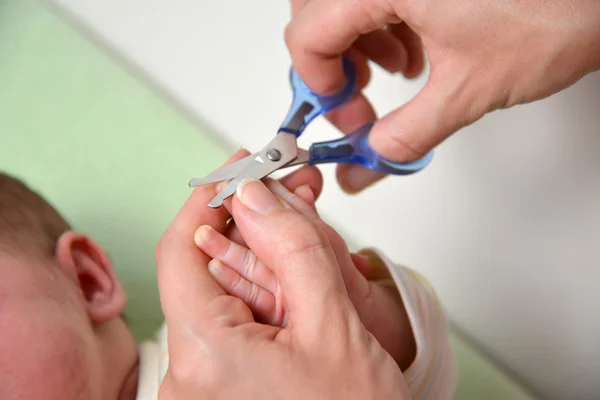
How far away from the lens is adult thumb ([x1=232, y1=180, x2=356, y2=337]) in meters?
0.40

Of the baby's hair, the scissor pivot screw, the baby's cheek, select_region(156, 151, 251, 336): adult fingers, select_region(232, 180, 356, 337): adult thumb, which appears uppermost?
the scissor pivot screw

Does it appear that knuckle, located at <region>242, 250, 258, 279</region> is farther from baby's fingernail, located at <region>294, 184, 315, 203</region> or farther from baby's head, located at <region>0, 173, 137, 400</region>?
baby's head, located at <region>0, 173, 137, 400</region>

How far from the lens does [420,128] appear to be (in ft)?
1.62

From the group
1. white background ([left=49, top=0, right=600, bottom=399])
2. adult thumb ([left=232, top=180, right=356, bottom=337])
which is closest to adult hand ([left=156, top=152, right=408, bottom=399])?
adult thumb ([left=232, top=180, right=356, bottom=337])

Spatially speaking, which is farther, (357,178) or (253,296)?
(357,178)

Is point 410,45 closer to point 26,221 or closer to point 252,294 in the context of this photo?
point 252,294

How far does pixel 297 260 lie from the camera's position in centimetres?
41

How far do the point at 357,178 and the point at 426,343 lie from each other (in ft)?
0.64

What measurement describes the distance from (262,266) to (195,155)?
45 cm

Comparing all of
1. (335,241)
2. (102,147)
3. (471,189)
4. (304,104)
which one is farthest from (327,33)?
(102,147)

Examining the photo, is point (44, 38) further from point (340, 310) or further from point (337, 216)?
point (340, 310)

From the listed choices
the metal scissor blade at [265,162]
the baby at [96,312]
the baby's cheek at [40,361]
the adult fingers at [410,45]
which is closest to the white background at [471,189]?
the adult fingers at [410,45]

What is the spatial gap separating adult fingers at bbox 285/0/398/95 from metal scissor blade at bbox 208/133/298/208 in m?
0.07

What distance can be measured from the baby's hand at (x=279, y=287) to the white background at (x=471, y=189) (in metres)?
0.20
